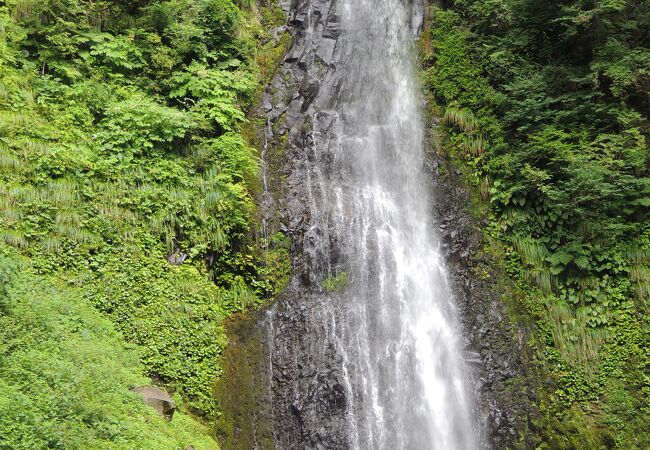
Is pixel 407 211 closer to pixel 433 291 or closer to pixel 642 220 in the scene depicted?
pixel 433 291

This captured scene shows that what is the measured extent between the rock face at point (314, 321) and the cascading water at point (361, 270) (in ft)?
0.10

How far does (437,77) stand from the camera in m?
13.6

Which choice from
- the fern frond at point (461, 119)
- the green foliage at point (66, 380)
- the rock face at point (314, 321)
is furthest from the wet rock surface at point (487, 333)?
the green foliage at point (66, 380)

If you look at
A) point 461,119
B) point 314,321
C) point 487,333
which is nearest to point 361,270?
point 314,321

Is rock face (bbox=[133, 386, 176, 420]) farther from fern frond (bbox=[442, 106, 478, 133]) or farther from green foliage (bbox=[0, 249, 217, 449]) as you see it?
fern frond (bbox=[442, 106, 478, 133])

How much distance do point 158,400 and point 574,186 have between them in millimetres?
8648

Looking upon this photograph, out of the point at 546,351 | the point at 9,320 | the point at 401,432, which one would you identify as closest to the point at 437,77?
the point at 546,351

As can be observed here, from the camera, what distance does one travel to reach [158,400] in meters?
7.09

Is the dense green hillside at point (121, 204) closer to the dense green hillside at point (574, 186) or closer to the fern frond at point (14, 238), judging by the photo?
the fern frond at point (14, 238)

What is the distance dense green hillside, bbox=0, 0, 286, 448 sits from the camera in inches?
247

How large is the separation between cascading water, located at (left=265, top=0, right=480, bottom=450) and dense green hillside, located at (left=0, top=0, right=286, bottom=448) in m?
1.18

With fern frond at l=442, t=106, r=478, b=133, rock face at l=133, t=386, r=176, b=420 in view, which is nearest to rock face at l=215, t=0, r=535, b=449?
fern frond at l=442, t=106, r=478, b=133

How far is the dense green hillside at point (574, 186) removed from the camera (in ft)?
30.3

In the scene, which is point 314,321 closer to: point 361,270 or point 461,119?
point 361,270
